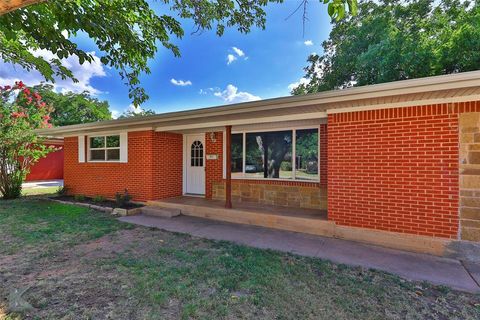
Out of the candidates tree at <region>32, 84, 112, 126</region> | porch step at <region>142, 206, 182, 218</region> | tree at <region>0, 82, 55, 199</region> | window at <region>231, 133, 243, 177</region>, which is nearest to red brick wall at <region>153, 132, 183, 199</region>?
porch step at <region>142, 206, 182, 218</region>

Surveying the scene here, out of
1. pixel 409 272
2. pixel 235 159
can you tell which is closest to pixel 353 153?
pixel 409 272

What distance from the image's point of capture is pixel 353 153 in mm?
5105

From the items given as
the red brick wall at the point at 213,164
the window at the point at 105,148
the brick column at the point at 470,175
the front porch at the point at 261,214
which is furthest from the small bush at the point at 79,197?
the brick column at the point at 470,175

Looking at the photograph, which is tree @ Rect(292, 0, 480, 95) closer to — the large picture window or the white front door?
the large picture window

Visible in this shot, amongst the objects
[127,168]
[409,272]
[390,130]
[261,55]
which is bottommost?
[409,272]

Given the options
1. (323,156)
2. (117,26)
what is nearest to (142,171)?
(117,26)

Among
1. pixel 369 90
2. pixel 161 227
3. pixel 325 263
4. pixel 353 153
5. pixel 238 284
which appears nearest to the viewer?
pixel 238 284

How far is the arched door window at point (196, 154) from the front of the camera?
8.85 m

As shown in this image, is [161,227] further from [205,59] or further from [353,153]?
[205,59]

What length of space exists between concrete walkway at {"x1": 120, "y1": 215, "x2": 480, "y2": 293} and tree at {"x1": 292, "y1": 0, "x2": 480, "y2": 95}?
340 inches

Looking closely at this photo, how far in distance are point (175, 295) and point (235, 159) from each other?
5458mm

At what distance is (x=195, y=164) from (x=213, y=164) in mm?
811

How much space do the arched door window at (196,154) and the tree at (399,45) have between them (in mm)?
8118

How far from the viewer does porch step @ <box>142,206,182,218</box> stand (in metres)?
7.05
